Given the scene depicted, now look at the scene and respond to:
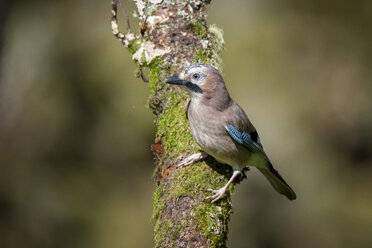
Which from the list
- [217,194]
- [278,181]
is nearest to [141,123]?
[278,181]

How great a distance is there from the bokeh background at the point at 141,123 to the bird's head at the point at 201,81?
12.2ft

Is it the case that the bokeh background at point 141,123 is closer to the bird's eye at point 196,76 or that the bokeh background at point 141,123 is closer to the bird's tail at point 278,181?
the bird's tail at point 278,181

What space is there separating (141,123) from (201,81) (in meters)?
3.82

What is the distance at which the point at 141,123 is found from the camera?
830 cm

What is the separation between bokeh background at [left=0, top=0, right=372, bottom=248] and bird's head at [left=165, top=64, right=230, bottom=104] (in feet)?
12.2

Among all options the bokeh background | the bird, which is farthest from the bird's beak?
the bokeh background

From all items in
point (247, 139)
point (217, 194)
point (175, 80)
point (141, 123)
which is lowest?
point (141, 123)

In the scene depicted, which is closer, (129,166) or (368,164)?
(129,166)

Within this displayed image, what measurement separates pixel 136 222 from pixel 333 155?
3.83 meters

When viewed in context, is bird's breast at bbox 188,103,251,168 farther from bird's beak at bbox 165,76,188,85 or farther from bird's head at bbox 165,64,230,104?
bird's beak at bbox 165,76,188,85

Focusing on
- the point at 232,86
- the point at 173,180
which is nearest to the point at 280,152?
the point at 232,86

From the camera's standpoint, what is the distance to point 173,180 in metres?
4.15

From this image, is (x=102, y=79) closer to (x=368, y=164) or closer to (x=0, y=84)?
(x=0, y=84)

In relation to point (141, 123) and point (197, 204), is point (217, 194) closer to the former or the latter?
point (197, 204)
